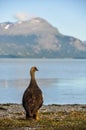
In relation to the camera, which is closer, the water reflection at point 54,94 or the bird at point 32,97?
the bird at point 32,97

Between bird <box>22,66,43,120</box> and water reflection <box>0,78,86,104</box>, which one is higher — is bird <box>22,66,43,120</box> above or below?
above

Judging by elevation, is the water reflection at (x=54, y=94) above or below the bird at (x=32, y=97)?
below

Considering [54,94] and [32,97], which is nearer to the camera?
[32,97]

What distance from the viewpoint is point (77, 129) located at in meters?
18.9

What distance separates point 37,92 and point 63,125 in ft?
7.94

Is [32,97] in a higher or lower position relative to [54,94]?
higher

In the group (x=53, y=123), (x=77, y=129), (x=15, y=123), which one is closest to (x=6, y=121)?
(x=15, y=123)

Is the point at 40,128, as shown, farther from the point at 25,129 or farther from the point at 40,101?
the point at 40,101

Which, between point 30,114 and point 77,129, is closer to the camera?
point 77,129

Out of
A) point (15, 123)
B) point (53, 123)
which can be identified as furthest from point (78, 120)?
point (15, 123)

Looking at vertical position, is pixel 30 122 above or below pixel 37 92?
below

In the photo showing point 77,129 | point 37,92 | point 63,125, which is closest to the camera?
point 77,129

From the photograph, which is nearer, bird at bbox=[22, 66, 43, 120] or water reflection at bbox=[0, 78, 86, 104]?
bird at bbox=[22, 66, 43, 120]

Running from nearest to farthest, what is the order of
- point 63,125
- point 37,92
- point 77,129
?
point 77,129, point 63,125, point 37,92
